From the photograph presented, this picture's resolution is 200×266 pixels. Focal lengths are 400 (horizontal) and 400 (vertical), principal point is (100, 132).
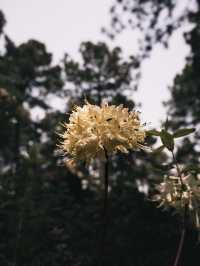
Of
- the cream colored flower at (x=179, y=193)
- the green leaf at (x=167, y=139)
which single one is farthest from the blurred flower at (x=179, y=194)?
the green leaf at (x=167, y=139)

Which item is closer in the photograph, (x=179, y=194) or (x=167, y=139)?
(x=167, y=139)

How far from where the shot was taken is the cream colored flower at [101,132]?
8.44 feet

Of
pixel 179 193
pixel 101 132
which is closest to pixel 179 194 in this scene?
pixel 179 193

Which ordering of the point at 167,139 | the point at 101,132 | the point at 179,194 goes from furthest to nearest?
the point at 179,194 → the point at 101,132 → the point at 167,139

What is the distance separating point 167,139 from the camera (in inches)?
96.7

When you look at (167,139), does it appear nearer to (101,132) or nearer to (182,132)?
(182,132)

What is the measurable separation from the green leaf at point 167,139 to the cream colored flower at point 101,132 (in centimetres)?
23

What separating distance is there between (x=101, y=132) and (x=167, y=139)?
0.43 metres

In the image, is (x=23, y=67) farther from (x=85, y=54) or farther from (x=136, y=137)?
(x=136, y=137)

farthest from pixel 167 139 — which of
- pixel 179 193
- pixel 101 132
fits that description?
pixel 179 193

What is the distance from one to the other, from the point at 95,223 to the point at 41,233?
1.57 metres

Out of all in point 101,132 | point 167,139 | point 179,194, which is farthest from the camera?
point 179,194

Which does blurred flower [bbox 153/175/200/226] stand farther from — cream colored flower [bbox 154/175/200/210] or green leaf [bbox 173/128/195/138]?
green leaf [bbox 173/128/195/138]

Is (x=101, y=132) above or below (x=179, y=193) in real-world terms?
above
